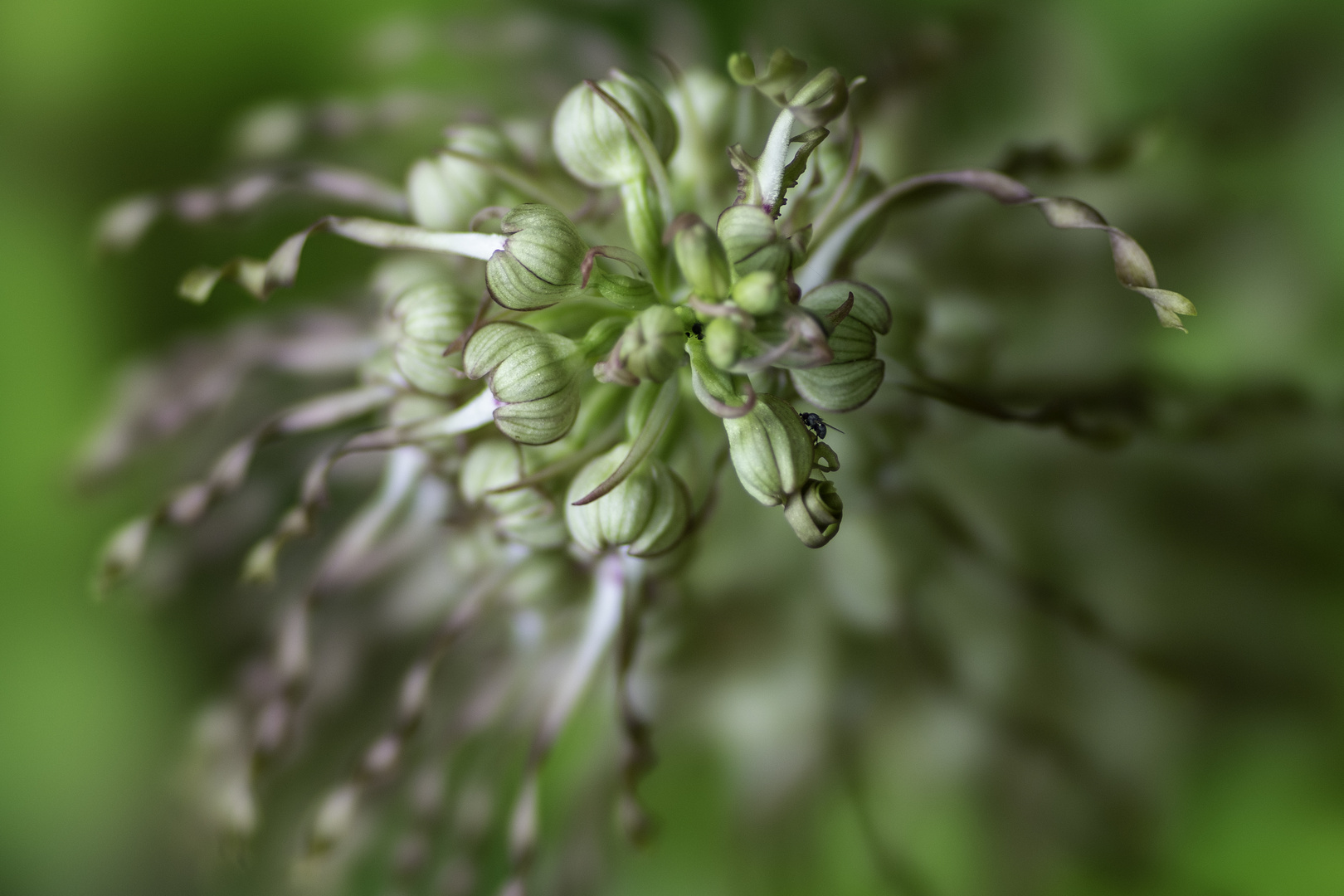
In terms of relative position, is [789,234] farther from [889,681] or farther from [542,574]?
[889,681]

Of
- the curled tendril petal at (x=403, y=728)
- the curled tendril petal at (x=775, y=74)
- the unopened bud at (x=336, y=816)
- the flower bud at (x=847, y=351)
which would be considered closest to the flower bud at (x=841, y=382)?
the flower bud at (x=847, y=351)

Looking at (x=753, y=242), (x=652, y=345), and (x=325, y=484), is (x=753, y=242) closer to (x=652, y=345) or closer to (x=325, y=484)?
(x=652, y=345)

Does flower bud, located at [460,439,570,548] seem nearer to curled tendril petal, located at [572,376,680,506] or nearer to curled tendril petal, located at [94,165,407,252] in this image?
curled tendril petal, located at [572,376,680,506]

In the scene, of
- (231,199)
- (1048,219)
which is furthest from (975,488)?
(231,199)

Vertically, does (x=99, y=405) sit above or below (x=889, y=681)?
above

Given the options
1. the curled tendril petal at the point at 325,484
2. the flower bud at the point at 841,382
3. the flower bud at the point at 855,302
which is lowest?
the curled tendril petal at the point at 325,484

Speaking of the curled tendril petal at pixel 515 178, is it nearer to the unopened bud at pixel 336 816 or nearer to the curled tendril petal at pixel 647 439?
the curled tendril petal at pixel 647 439

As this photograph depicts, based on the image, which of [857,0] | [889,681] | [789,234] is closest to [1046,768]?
[889,681]
